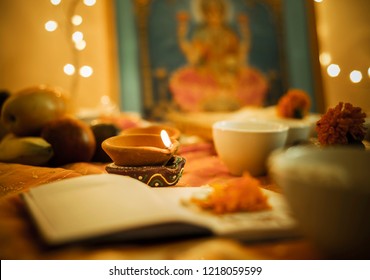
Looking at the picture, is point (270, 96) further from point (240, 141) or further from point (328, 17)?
point (240, 141)

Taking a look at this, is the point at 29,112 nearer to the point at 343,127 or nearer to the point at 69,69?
the point at 343,127

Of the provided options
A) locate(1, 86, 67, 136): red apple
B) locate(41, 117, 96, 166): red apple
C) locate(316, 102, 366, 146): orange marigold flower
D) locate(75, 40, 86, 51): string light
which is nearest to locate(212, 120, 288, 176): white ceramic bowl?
locate(316, 102, 366, 146): orange marigold flower

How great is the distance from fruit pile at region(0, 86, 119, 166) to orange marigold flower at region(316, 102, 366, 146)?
1.60ft

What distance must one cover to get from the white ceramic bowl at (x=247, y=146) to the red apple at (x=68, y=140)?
310mm

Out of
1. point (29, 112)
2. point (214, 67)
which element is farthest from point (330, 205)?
point (214, 67)

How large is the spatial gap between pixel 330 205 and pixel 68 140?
23.4 inches

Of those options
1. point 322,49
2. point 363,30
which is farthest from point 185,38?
point 363,30

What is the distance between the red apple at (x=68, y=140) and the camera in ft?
2.34

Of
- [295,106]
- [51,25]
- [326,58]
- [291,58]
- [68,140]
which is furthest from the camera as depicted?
[291,58]

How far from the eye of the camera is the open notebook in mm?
298

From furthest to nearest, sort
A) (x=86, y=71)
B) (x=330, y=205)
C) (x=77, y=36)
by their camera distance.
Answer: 1. (x=86, y=71)
2. (x=77, y=36)
3. (x=330, y=205)

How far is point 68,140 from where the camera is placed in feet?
2.33

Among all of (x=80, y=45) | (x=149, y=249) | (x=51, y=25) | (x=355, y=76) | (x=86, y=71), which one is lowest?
(x=149, y=249)

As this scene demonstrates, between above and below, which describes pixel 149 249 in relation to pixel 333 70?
below
